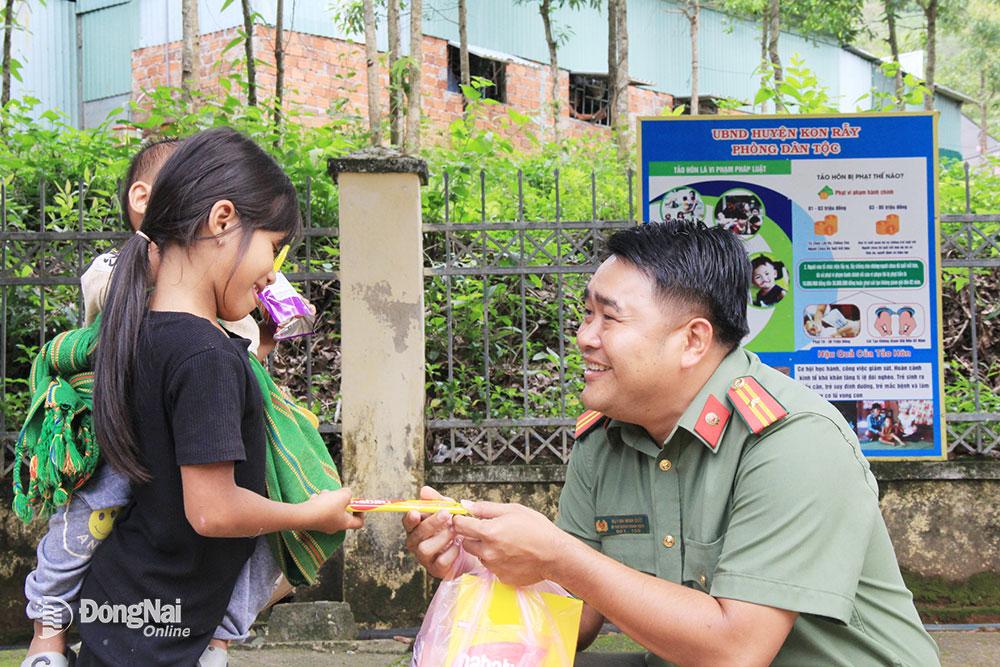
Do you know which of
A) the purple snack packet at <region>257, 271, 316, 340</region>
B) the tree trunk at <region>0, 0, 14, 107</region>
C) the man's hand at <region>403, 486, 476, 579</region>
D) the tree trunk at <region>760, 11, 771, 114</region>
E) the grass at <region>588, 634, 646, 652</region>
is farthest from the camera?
the tree trunk at <region>760, 11, 771, 114</region>

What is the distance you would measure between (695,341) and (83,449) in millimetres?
1251

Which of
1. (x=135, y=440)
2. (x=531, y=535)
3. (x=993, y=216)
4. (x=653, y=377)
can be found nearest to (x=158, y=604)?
(x=135, y=440)

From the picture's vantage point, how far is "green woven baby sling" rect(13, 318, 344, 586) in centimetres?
160

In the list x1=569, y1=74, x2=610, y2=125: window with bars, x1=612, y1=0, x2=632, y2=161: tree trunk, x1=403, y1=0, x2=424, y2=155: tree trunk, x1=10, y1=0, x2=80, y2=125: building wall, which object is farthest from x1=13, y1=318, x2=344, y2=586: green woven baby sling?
x1=569, y1=74, x2=610, y2=125: window with bars

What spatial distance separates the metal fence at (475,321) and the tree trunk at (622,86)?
4.10 metres

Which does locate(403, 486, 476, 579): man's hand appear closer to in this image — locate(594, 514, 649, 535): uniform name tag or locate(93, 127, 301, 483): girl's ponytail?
locate(594, 514, 649, 535): uniform name tag

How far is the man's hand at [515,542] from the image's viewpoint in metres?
1.67

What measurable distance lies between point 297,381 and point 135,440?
11.0 ft

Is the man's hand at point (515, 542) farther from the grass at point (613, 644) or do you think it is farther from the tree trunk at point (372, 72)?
the tree trunk at point (372, 72)

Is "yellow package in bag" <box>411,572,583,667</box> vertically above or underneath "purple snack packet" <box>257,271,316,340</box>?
underneath

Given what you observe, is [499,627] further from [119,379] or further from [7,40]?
[7,40]

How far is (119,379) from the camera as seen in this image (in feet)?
5.11

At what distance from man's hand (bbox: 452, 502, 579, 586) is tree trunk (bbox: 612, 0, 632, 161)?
23.6ft

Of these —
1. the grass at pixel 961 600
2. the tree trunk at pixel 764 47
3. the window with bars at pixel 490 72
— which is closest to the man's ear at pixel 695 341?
the grass at pixel 961 600
